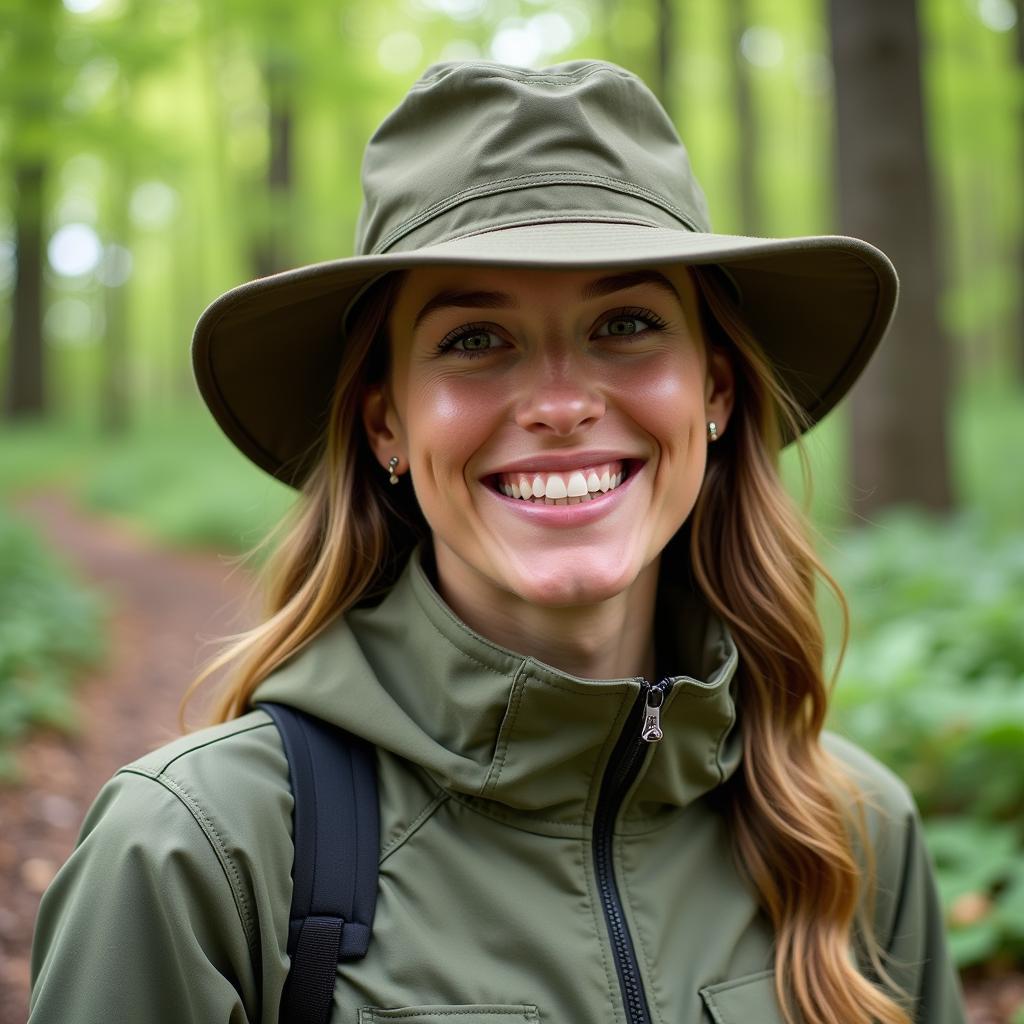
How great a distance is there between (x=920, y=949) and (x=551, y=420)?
4.44 ft

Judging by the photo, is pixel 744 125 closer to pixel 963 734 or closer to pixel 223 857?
pixel 963 734

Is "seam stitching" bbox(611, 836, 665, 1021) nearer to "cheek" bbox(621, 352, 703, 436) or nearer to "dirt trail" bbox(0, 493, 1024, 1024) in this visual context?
"cheek" bbox(621, 352, 703, 436)

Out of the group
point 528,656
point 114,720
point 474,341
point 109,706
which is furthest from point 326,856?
point 109,706

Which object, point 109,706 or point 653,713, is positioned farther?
point 109,706

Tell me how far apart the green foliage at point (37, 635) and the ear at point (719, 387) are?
3.94 m

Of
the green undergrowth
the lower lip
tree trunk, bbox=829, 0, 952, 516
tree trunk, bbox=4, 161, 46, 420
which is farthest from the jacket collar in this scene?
tree trunk, bbox=4, 161, 46, 420

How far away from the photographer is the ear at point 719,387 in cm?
228

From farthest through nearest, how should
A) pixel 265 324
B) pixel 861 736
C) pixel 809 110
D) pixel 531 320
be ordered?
1. pixel 809 110
2. pixel 861 736
3. pixel 265 324
4. pixel 531 320

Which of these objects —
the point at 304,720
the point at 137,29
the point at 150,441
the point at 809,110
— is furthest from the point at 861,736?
the point at 809,110

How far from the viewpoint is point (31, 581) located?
7.90m

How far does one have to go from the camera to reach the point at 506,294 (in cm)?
189

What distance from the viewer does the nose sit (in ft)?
6.09

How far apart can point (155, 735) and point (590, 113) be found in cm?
520

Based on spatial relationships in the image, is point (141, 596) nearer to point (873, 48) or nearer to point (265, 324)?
point (873, 48)
